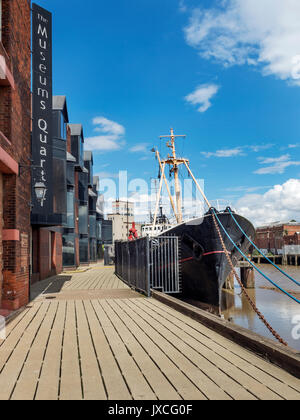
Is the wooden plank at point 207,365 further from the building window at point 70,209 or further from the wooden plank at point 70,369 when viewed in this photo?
the building window at point 70,209

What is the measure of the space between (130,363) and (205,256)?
10.8 metres

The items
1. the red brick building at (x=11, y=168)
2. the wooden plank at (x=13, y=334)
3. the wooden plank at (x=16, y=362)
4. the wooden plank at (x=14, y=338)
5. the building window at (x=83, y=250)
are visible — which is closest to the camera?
the wooden plank at (x=16, y=362)

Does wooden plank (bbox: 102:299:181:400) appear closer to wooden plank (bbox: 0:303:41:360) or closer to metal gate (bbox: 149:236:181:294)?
wooden plank (bbox: 0:303:41:360)

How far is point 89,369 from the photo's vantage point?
415 centimetres

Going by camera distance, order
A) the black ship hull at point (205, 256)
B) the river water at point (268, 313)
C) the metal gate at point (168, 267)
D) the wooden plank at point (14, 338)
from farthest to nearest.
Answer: the river water at point (268, 313)
the black ship hull at point (205, 256)
the metal gate at point (168, 267)
the wooden plank at point (14, 338)

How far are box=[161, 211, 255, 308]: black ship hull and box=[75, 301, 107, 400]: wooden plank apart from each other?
8.91 meters

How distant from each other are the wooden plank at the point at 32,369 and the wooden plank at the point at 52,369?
0.06 meters

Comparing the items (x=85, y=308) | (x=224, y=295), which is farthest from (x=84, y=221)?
Answer: (x=85, y=308)

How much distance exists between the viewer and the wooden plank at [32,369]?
11.3 feet

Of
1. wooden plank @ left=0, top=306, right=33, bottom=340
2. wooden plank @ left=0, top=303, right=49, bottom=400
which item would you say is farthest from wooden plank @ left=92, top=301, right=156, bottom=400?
wooden plank @ left=0, top=306, right=33, bottom=340

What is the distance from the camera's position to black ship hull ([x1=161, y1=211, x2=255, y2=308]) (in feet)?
47.5

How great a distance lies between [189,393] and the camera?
11.0 feet

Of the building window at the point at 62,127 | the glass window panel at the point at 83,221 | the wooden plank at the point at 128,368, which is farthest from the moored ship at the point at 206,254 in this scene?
the glass window panel at the point at 83,221
